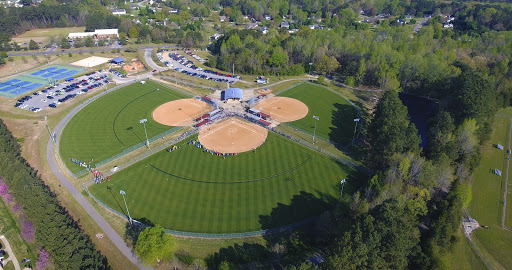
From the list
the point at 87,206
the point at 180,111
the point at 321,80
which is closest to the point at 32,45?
the point at 180,111

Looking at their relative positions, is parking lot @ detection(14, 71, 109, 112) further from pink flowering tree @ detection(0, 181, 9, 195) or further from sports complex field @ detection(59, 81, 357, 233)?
pink flowering tree @ detection(0, 181, 9, 195)

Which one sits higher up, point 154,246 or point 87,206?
point 154,246

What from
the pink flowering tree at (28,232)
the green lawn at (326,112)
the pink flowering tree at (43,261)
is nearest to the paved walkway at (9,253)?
the pink flowering tree at (28,232)

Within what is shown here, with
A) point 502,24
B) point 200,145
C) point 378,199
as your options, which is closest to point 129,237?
point 200,145

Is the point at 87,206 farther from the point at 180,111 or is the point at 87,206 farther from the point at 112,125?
the point at 180,111

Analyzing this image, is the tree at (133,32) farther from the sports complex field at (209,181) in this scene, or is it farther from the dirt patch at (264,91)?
the dirt patch at (264,91)
